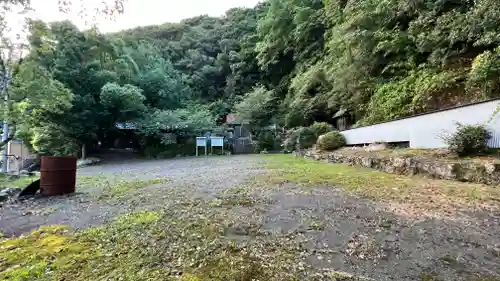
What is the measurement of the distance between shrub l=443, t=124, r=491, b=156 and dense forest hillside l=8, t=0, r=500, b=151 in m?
1.79

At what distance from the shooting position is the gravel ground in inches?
77.8

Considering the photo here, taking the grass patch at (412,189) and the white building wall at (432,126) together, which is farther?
the white building wall at (432,126)

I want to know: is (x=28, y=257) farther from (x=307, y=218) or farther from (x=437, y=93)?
(x=437, y=93)

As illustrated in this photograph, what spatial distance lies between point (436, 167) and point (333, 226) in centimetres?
311

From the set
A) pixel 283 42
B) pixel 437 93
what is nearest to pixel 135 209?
pixel 437 93

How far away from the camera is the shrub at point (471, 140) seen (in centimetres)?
464

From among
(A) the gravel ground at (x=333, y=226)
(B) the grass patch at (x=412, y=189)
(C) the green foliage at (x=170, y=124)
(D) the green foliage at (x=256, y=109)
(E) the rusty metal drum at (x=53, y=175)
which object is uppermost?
(D) the green foliage at (x=256, y=109)

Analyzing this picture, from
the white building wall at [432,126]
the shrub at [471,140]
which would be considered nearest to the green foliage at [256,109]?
the white building wall at [432,126]

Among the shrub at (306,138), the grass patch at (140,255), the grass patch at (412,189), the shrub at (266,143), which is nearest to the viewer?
the grass patch at (140,255)

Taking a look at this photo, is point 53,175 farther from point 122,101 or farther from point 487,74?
point 122,101

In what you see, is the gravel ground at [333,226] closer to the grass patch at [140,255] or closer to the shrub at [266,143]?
the grass patch at [140,255]

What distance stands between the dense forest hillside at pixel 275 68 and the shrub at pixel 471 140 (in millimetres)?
1790

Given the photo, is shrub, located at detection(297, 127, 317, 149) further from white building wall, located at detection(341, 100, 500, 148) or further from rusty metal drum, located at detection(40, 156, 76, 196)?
rusty metal drum, located at detection(40, 156, 76, 196)

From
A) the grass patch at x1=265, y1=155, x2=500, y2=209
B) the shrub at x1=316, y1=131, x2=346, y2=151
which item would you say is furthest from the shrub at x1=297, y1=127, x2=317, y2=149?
the grass patch at x1=265, y1=155, x2=500, y2=209
